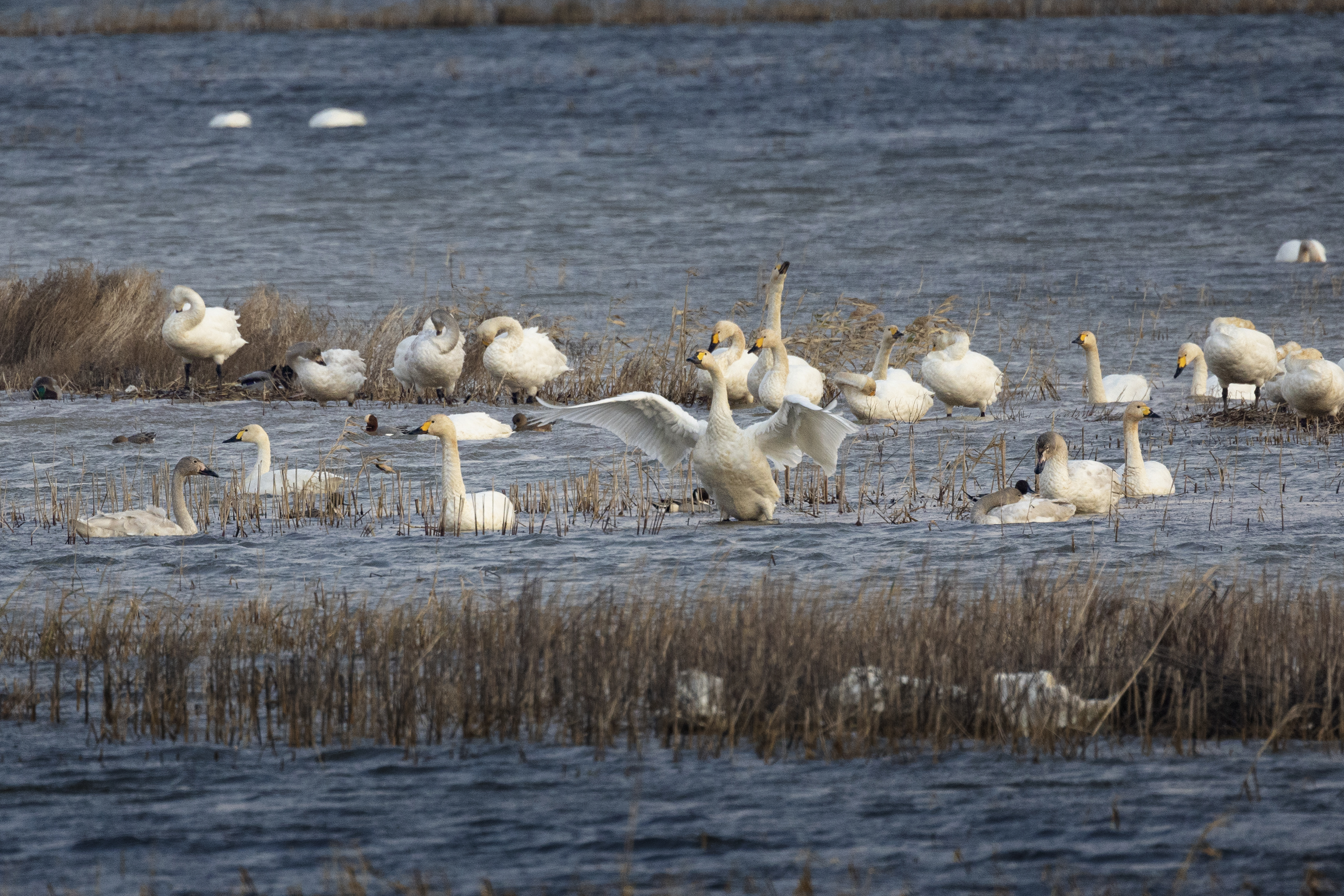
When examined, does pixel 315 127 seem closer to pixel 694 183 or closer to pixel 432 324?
pixel 694 183

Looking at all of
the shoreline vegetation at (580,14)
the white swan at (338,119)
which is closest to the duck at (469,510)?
the white swan at (338,119)

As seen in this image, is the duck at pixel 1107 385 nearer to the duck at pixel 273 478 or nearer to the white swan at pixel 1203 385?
the white swan at pixel 1203 385

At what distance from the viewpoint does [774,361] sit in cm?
1388

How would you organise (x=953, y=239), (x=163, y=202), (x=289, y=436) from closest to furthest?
1. (x=289, y=436)
2. (x=953, y=239)
3. (x=163, y=202)

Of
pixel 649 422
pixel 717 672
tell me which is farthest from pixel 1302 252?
pixel 717 672

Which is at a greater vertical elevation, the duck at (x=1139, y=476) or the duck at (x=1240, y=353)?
the duck at (x=1240, y=353)

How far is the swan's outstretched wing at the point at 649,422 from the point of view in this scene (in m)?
10.5

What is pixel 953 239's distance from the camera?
26312 mm

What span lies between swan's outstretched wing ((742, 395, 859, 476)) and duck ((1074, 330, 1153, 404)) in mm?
4704

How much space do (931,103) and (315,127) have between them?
47.0 ft

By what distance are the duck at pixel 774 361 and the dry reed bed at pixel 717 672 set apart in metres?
7.02

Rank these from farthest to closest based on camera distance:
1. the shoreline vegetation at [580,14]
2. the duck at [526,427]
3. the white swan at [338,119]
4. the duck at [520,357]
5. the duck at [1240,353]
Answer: the shoreline vegetation at [580,14]
the white swan at [338,119]
the duck at [520,357]
the duck at [526,427]
the duck at [1240,353]

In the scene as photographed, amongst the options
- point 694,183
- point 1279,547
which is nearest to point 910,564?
point 1279,547

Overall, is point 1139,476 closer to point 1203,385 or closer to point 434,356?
point 1203,385
